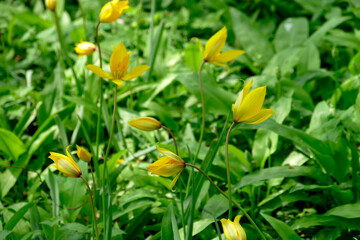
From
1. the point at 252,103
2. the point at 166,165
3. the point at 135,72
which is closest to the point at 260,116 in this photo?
the point at 252,103

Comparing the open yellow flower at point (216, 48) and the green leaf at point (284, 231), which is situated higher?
the open yellow flower at point (216, 48)

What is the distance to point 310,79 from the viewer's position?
2217 mm

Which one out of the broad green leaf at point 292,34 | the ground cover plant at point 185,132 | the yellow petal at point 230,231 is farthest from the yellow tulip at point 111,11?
the broad green leaf at point 292,34

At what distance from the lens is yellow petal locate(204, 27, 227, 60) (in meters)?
1.26

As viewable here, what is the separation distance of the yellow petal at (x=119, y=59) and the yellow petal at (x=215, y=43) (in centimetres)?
26

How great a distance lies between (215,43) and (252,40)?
148 cm

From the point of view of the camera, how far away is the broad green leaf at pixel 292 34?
8.66ft

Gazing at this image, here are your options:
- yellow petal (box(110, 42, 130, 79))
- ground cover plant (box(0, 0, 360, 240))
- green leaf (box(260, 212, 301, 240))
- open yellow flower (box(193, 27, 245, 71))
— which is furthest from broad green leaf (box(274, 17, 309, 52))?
yellow petal (box(110, 42, 130, 79))

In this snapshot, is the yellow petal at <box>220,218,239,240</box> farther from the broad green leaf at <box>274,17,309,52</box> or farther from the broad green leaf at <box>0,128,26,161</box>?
the broad green leaf at <box>274,17,309,52</box>

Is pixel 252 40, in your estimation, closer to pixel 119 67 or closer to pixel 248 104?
pixel 119 67

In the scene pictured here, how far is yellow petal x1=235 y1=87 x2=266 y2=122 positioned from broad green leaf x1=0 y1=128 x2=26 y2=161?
1283 mm

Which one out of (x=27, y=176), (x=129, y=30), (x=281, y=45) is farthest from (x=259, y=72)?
(x=27, y=176)

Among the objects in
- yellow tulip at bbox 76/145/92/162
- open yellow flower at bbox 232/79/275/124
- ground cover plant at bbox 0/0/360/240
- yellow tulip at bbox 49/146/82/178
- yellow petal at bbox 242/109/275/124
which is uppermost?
open yellow flower at bbox 232/79/275/124

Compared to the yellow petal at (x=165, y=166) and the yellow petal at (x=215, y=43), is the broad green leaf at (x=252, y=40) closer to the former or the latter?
the yellow petal at (x=215, y=43)
